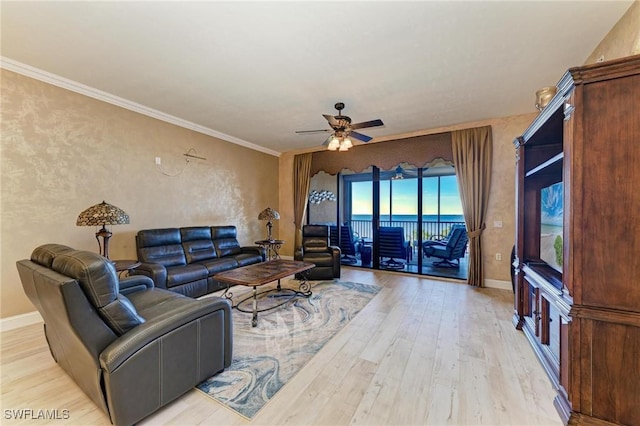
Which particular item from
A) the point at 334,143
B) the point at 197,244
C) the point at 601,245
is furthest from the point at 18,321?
the point at 601,245

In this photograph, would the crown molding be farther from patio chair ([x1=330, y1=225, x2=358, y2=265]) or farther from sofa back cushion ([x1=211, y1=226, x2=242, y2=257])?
patio chair ([x1=330, y1=225, x2=358, y2=265])

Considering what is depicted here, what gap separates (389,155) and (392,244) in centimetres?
182

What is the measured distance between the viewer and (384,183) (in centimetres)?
560

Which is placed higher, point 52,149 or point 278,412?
point 52,149

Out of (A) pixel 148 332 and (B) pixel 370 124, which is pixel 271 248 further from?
(A) pixel 148 332

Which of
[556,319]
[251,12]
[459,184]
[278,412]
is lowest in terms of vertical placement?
[278,412]

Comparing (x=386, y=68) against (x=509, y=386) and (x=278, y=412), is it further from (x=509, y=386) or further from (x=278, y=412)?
(x=278, y=412)

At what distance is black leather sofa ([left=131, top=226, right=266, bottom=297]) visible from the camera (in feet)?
11.1

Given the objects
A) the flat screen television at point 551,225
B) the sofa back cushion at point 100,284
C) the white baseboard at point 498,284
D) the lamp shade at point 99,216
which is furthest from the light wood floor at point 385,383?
the white baseboard at point 498,284

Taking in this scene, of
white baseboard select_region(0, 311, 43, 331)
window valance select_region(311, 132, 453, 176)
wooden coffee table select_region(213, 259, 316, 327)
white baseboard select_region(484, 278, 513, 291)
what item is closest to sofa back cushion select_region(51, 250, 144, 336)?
wooden coffee table select_region(213, 259, 316, 327)

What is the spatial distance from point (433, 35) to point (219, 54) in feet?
6.54

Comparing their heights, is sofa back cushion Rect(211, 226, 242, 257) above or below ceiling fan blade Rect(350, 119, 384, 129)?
below

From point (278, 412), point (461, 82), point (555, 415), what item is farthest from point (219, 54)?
point (555, 415)

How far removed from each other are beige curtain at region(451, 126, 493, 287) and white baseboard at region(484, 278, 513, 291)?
14 cm
